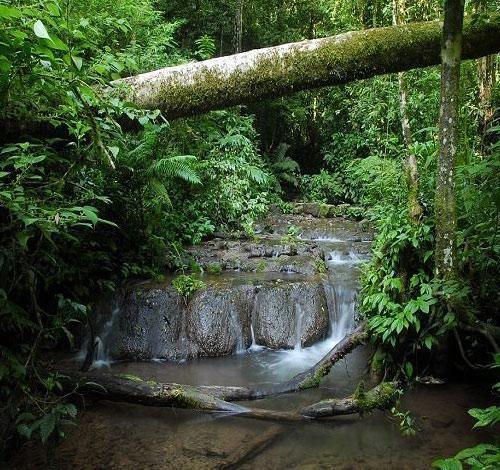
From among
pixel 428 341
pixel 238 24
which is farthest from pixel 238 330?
pixel 238 24

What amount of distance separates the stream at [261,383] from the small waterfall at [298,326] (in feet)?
0.04

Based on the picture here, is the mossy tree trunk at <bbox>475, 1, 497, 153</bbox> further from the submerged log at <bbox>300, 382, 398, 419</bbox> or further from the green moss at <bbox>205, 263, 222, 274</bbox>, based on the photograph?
the submerged log at <bbox>300, 382, 398, 419</bbox>

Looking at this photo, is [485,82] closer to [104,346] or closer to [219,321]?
[219,321]

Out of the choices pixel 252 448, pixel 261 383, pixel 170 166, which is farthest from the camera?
pixel 170 166

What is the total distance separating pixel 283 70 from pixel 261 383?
3.45 m

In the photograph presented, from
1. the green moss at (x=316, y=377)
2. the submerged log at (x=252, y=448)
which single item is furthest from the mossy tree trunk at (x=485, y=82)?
the submerged log at (x=252, y=448)

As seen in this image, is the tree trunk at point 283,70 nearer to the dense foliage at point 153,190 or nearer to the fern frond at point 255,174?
the dense foliage at point 153,190

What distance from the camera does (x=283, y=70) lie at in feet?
15.1

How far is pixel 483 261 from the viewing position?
154 inches

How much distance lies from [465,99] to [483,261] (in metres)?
5.06

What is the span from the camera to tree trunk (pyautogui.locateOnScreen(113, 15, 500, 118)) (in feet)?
14.8

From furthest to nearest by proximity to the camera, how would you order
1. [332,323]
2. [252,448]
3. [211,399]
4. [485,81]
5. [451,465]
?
[485,81]
[332,323]
[211,399]
[252,448]
[451,465]

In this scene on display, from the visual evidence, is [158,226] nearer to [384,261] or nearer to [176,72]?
[176,72]

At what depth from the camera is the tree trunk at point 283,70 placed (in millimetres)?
4504
